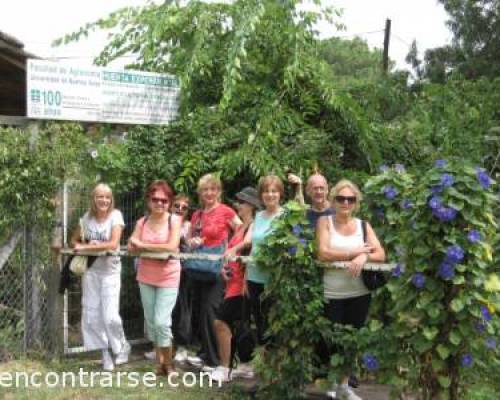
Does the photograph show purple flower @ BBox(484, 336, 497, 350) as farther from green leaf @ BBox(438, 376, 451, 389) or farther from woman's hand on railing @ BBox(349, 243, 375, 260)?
woman's hand on railing @ BBox(349, 243, 375, 260)

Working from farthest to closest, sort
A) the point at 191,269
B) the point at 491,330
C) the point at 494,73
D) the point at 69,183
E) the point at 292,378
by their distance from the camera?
the point at 494,73
the point at 69,183
the point at 191,269
the point at 292,378
the point at 491,330

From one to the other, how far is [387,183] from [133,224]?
3.06 m

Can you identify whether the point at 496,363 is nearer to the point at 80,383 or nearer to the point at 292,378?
the point at 292,378

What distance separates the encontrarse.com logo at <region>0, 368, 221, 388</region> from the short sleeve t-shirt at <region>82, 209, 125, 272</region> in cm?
88

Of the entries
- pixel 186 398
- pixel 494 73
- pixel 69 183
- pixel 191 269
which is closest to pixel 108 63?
pixel 69 183

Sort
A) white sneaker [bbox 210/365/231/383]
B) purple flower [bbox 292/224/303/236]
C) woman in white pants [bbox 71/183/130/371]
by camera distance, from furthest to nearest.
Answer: woman in white pants [bbox 71/183/130/371] < white sneaker [bbox 210/365/231/383] < purple flower [bbox 292/224/303/236]

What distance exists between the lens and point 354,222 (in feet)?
17.0

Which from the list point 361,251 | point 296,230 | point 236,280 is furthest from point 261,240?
point 361,251

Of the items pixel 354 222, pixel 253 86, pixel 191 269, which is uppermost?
pixel 253 86

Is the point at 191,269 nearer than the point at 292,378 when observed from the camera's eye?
No

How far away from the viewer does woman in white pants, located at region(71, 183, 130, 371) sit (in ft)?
20.1

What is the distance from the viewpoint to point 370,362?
4488 millimetres

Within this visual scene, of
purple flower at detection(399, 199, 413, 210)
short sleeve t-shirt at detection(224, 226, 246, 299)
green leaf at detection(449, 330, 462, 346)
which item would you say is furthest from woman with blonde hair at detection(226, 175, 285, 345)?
green leaf at detection(449, 330, 462, 346)

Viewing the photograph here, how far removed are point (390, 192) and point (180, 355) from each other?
8.98 feet
